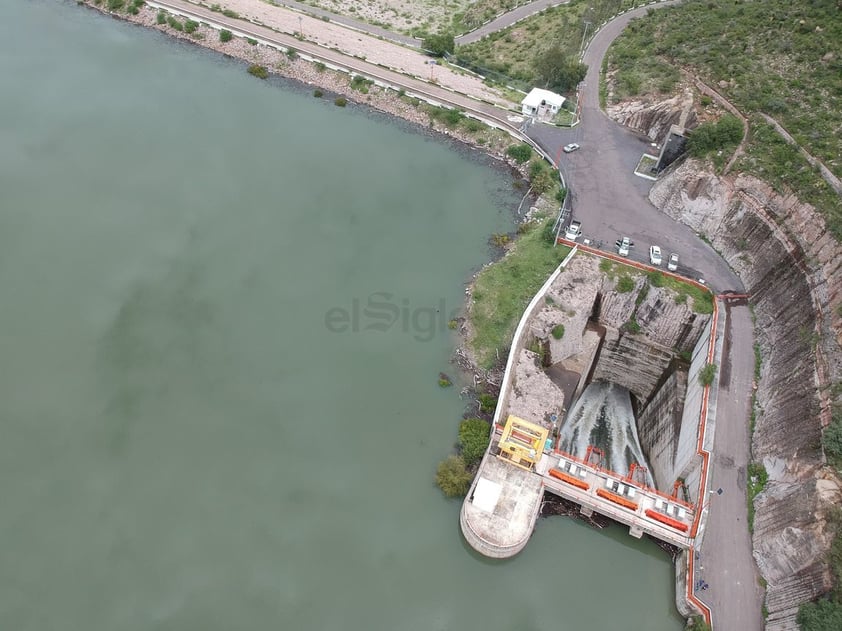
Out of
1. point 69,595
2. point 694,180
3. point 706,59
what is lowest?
point 69,595

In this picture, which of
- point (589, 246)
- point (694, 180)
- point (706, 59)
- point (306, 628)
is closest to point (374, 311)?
point (589, 246)

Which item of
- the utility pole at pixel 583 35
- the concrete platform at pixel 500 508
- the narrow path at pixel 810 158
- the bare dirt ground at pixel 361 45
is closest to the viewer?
the concrete platform at pixel 500 508

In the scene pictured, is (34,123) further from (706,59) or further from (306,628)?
(706,59)

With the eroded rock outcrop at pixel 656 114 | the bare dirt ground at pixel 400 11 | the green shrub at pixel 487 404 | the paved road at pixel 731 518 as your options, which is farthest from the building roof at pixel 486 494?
the bare dirt ground at pixel 400 11

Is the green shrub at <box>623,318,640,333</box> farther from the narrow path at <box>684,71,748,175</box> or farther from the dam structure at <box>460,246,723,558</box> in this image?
the narrow path at <box>684,71,748,175</box>

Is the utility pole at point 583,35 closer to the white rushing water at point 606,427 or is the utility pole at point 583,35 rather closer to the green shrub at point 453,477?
the white rushing water at point 606,427

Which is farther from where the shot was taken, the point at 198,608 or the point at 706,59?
the point at 706,59

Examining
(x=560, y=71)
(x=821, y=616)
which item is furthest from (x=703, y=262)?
(x=560, y=71)
